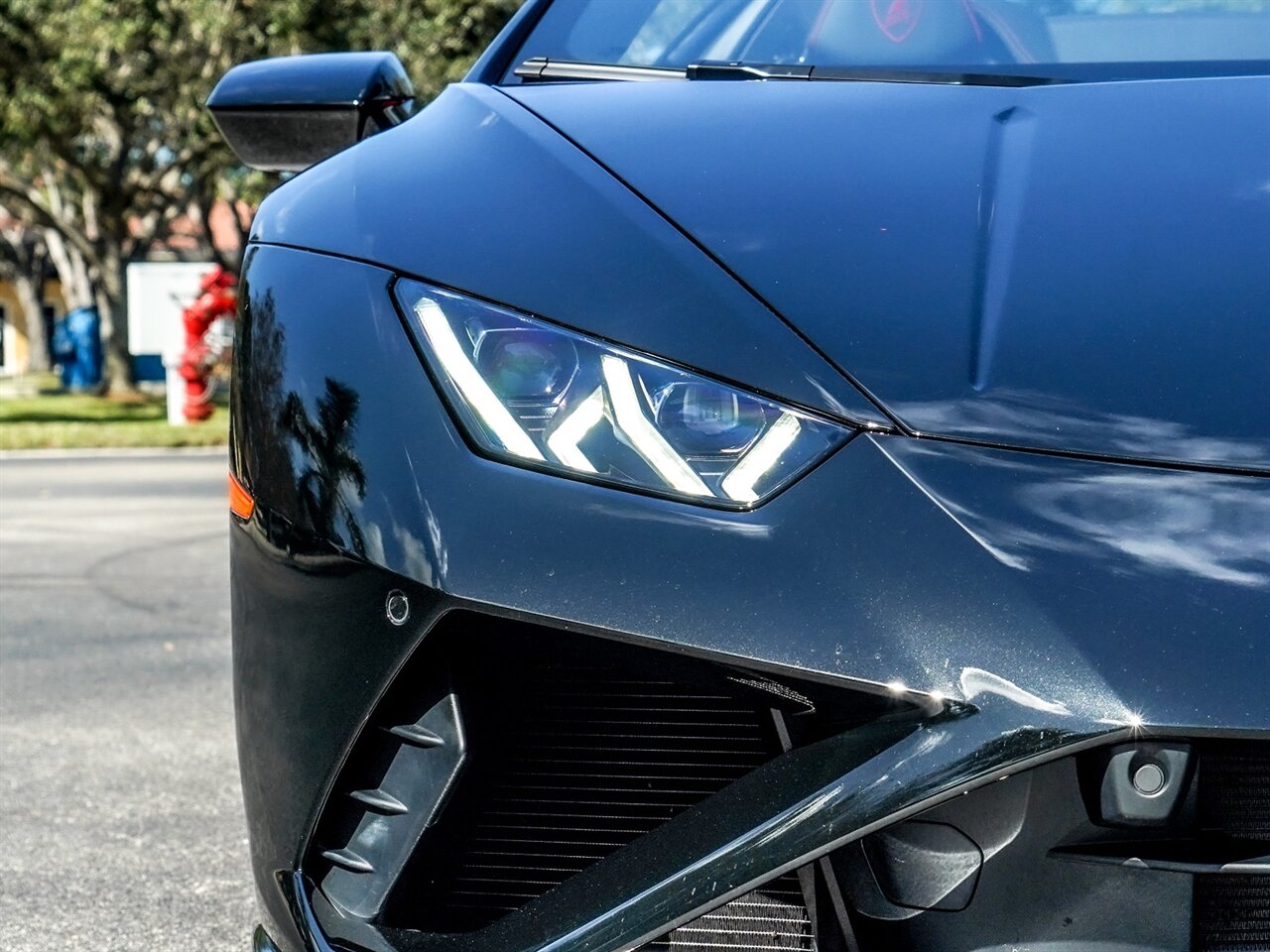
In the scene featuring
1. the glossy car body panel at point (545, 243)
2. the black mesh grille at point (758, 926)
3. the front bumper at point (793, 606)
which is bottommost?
the black mesh grille at point (758, 926)

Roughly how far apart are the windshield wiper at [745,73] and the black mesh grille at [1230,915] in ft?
2.95

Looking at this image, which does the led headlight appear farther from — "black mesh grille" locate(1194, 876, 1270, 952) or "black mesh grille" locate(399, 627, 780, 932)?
"black mesh grille" locate(1194, 876, 1270, 952)

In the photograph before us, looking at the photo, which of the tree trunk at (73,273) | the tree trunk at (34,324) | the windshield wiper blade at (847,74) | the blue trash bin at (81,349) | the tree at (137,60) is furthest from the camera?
the tree trunk at (34,324)

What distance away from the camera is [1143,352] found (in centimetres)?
125

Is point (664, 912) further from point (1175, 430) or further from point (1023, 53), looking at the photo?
point (1023, 53)

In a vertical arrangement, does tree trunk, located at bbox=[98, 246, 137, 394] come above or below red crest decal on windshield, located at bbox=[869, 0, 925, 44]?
below

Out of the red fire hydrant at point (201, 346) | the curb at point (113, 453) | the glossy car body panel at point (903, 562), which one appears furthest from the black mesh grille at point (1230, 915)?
the red fire hydrant at point (201, 346)

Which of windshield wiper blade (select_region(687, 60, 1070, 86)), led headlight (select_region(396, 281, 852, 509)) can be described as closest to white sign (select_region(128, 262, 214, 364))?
windshield wiper blade (select_region(687, 60, 1070, 86))

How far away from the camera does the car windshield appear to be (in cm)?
189

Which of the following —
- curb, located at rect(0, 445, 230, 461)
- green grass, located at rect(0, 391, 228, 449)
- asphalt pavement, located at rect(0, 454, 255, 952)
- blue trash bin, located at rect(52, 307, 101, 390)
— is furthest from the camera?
blue trash bin, located at rect(52, 307, 101, 390)

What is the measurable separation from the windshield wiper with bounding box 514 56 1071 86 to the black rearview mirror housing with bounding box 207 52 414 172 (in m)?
0.25

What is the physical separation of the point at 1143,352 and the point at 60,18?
21976 mm

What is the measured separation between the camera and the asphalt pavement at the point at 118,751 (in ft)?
8.11

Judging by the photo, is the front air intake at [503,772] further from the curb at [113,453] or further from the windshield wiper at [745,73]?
the curb at [113,453]
